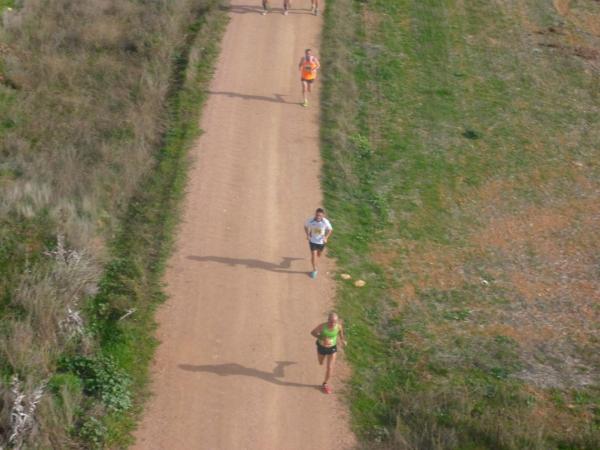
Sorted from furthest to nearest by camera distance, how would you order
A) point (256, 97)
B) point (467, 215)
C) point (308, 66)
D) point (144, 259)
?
1. point (256, 97)
2. point (308, 66)
3. point (467, 215)
4. point (144, 259)

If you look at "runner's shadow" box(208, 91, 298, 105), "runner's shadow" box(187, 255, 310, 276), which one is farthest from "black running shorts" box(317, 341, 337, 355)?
"runner's shadow" box(208, 91, 298, 105)

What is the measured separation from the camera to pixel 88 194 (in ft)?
55.9

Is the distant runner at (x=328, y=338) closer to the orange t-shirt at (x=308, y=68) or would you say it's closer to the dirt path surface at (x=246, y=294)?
the dirt path surface at (x=246, y=294)

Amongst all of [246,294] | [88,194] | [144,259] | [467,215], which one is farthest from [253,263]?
[467,215]

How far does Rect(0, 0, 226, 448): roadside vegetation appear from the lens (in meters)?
12.1

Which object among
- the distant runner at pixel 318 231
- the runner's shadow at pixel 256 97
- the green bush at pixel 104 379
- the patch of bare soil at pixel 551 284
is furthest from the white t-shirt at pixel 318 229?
the runner's shadow at pixel 256 97

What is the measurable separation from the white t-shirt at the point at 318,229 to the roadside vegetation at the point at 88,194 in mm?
2983

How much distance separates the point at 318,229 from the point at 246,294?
178 centimetres

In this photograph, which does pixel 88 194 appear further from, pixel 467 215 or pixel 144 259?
pixel 467 215

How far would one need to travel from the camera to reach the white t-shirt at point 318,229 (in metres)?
14.8

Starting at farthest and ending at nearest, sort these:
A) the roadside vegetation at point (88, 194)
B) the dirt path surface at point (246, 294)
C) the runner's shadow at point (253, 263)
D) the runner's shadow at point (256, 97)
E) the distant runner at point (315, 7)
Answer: the distant runner at point (315, 7) < the runner's shadow at point (256, 97) < the runner's shadow at point (253, 263) < the dirt path surface at point (246, 294) < the roadside vegetation at point (88, 194)

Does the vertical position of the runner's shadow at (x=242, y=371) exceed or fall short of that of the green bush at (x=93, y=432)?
it falls short

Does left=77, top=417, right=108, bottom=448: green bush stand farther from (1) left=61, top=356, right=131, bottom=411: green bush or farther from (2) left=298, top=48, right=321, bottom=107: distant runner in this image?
(2) left=298, top=48, right=321, bottom=107: distant runner

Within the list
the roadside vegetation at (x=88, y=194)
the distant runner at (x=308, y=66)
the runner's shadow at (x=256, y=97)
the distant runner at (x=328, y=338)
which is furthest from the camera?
the runner's shadow at (x=256, y=97)
